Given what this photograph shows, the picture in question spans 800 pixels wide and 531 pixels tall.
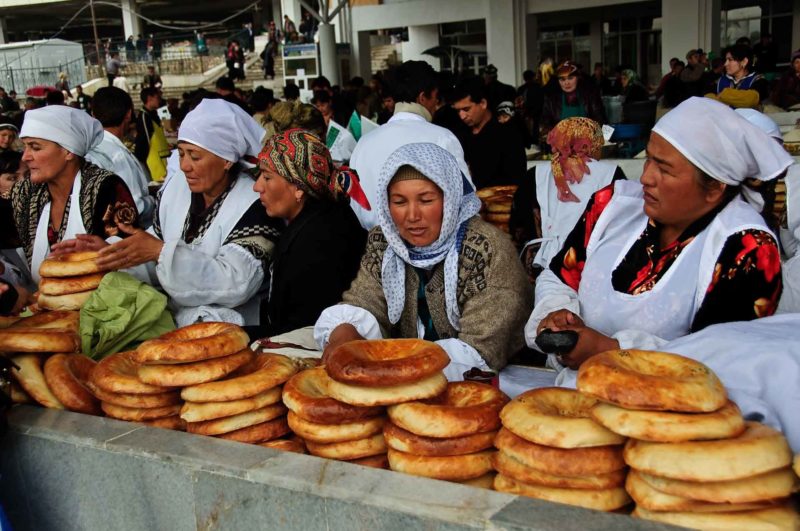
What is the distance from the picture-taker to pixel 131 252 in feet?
11.5

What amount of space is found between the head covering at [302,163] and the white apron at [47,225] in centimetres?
118

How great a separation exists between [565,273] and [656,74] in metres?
25.3

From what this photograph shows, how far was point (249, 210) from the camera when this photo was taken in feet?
12.9

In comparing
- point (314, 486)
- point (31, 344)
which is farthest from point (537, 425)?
point (31, 344)

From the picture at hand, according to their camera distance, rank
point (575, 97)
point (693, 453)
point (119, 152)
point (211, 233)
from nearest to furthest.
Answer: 1. point (693, 453)
2. point (211, 233)
3. point (119, 152)
4. point (575, 97)

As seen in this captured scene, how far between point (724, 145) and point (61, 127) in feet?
10.8

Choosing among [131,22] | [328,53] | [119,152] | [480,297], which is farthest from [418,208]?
[131,22]

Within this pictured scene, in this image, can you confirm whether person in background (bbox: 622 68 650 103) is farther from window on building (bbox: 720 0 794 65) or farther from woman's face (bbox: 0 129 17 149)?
woman's face (bbox: 0 129 17 149)

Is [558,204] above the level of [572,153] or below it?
below

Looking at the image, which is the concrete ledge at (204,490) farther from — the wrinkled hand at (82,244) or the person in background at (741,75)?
the person in background at (741,75)

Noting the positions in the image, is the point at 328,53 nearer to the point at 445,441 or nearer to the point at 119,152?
the point at 119,152

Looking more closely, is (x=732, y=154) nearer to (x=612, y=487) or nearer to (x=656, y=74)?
(x=612, y=487)

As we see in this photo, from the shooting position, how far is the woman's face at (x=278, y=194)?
361cm

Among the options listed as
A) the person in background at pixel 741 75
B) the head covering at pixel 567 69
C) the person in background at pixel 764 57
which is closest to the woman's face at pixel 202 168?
the head covering at pixel 567 69
